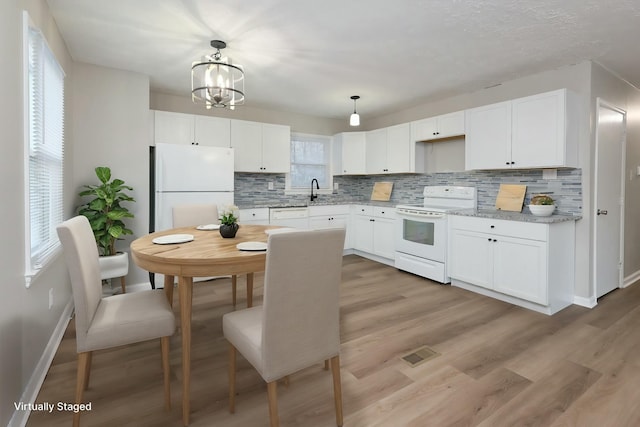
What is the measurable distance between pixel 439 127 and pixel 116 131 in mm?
3777

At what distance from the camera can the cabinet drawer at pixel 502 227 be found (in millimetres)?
2934

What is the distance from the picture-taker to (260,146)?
460cm

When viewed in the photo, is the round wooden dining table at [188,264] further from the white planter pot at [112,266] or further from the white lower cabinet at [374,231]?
→ the white lower cabinet at [374,231]

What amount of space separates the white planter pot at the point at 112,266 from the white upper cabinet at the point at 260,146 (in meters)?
1.91

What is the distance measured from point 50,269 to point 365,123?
16.2 ft

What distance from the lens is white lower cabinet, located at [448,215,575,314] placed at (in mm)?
2924

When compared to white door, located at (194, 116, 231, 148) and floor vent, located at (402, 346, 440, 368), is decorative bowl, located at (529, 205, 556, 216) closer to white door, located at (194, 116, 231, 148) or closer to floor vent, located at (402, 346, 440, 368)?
floor vent, located at (402, 346, 440, 368)

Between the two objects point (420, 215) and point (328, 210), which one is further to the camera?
point (328, 210)

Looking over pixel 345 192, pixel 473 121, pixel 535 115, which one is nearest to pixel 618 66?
pixel 535 115

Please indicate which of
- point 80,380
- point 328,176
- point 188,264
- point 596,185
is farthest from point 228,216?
point 328,176

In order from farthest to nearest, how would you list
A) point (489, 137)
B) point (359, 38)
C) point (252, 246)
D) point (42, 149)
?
point (489, 137) < point (359, 38) < point (42, 149) < point (252, 246)

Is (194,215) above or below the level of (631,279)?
above

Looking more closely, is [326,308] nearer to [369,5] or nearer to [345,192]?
[369,5]

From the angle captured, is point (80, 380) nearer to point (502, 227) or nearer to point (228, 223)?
point (228, 223)
